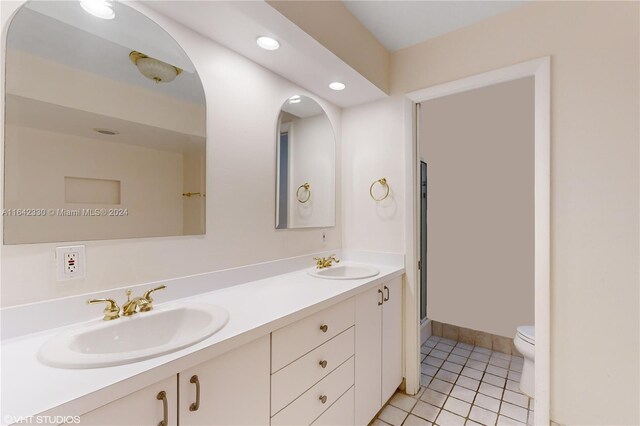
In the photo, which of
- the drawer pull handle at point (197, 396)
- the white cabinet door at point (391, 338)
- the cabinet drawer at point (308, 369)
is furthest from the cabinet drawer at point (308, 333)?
the white cabinet door at point (391, 338)

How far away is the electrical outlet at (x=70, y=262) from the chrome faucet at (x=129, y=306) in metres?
0.11

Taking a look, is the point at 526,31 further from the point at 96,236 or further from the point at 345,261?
the point at 96,236

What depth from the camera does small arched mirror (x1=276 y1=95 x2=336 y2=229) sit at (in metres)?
1.83

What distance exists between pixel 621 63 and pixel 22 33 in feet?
8.18

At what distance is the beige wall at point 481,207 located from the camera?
2.53m

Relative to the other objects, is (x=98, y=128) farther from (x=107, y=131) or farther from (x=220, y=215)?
(x=220, y=215)

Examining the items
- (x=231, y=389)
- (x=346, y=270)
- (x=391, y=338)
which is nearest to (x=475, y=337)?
(x=391, y=338)

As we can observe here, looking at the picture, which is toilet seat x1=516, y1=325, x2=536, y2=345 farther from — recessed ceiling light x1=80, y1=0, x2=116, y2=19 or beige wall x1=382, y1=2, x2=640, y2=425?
recessed ceiling light x1=80, y1=0, x2=116, y2=19

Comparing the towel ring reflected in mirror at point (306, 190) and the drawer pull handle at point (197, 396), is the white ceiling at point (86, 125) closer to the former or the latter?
the towel ring reflected in mirror at point (306, 190)

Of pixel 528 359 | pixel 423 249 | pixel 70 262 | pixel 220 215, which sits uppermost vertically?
pixel 220 215

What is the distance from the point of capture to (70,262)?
3.25 ft

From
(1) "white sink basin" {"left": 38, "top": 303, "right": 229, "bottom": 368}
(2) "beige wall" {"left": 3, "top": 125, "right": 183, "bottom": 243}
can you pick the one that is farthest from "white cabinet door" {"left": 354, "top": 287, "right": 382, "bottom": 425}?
(2) "beige wall" {"left": 3, "top": 125, "right": 183, "bottom": 243}

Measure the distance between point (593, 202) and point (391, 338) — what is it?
134 cm

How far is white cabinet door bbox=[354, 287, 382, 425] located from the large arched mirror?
3.20 ft
